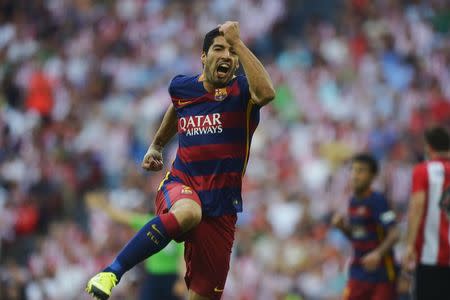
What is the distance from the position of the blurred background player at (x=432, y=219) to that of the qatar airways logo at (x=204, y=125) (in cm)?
272

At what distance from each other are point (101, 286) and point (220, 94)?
1712 mm

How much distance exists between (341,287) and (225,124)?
705 centimetres

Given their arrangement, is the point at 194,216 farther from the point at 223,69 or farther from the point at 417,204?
the point at 417,204

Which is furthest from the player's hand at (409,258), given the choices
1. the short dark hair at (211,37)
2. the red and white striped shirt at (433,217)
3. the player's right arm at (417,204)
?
the short dark hair at (211,37)

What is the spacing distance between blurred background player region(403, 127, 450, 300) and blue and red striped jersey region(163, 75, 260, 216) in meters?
2.49

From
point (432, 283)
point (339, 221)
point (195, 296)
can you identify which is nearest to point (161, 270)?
point (339, 221)

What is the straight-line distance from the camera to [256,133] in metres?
17.4

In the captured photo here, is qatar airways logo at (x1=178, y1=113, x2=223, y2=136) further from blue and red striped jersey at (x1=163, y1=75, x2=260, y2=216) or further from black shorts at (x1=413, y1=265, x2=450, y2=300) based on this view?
black shorts at (x1=413, y1=265, x2=450, y2=300)

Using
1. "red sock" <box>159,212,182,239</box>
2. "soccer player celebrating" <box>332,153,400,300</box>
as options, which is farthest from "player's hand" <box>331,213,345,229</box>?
"red sock" <box>159,212,182,239</box>

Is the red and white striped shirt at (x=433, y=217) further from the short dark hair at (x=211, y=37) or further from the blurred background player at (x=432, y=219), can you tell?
the short dark hair at (x=211, y=37)

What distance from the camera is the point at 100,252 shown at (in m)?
16.1

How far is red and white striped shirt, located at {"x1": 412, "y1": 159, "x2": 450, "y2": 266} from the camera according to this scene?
10242 millimetres

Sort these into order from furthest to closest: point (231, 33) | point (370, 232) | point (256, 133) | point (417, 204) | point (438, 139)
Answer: point (256, 133), point (370, 232), point (438, 139), point (417, 204), point (231, 33)

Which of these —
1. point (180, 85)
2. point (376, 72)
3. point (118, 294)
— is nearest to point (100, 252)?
point (118, 294)
